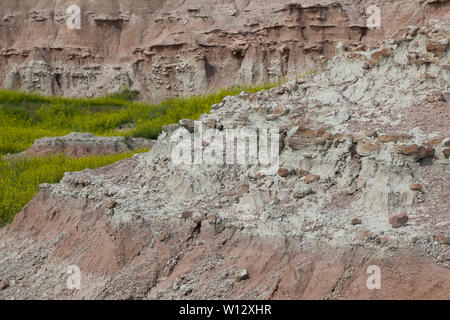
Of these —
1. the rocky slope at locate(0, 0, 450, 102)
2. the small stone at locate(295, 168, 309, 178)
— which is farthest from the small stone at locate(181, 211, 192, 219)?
the rocky slope at locate(0, 0, 450, 102)

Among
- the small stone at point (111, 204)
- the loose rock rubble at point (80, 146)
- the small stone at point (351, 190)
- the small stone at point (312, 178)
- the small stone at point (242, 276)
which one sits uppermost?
the small stone at point (312, 178)

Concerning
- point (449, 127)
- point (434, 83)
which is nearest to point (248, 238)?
point (449, 127)

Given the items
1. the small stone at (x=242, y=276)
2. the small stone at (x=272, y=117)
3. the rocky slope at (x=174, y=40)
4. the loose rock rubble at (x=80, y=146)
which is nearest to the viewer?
the small stone at (x=242, y=276)

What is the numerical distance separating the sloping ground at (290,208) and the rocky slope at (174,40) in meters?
12.0

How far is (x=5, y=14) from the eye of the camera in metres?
24.7

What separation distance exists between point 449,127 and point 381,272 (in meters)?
2.03

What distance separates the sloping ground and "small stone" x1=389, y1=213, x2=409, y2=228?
0.04 feet

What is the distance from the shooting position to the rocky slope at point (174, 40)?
61.8ft

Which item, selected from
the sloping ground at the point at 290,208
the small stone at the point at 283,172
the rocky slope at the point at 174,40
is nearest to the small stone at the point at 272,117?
the sloping ground at the point at 290,208

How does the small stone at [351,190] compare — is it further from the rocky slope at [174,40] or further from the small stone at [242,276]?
the rocky slope at [174,40]

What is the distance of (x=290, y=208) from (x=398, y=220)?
1.02m

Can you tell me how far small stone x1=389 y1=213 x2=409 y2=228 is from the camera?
12.8 feet

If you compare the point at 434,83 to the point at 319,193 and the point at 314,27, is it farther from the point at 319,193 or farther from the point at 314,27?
the point at 314,27

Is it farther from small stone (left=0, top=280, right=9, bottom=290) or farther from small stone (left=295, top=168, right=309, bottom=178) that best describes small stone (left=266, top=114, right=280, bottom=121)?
small stone (left=0, top=280, right=9, bottom=290)
